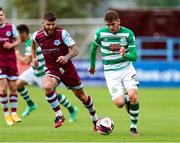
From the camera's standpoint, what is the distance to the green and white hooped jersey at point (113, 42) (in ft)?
50.2

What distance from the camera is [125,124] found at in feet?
57.4

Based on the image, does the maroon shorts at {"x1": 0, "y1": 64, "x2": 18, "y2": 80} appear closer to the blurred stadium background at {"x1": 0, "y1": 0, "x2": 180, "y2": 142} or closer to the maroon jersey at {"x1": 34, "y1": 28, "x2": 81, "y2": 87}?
the blurred stadium background at {"x1": 0, "y1": 0, "x2": 180, "y2": 142}

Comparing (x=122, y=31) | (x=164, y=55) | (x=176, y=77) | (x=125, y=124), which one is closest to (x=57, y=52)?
(x=122, y=31)

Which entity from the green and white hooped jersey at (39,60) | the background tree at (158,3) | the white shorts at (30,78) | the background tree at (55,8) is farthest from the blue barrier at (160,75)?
the background tree at (158,3)

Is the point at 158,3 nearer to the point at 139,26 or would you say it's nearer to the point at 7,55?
the point at 139,26

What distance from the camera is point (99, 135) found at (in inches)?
594

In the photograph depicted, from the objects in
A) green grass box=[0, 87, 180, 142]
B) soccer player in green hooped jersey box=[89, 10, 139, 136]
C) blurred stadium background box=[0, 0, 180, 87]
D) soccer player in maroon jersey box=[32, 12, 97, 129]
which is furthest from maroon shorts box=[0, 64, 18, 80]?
blurred stadium background box=[0, 0, 180, 87]

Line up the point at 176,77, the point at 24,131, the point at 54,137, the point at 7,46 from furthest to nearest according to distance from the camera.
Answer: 1. the point at 176,77
2. the point at 7,46
3. the point at 24,131
4. the point at 54,137

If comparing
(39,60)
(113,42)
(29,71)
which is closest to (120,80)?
(113,42)

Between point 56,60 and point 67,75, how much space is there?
0.38 meters

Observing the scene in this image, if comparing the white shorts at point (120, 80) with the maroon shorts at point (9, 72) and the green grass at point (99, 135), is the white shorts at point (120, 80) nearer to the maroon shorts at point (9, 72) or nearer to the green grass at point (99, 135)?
the green grass at point (99, 135)

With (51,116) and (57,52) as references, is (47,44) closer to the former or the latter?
(57,52)

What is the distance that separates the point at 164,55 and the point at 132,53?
24115mm

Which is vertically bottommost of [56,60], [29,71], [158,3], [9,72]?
[158,3]
